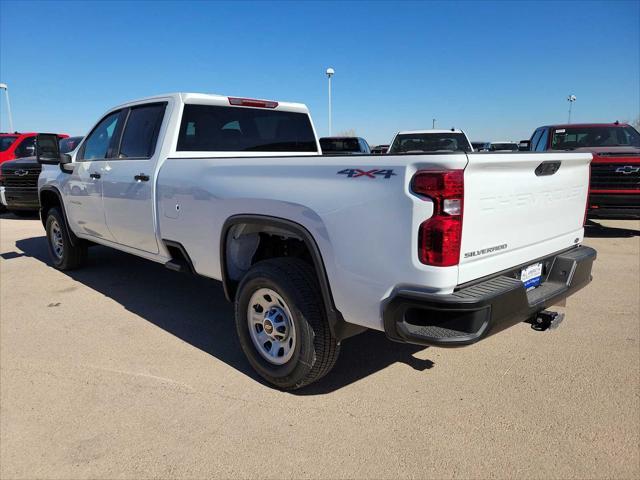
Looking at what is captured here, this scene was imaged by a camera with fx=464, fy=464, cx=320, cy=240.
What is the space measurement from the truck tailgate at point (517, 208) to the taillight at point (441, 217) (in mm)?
51

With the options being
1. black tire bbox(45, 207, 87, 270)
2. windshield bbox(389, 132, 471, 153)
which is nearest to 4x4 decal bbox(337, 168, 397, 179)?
black tire bbox(45, 207, 87, 270)

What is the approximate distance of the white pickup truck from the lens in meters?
2.27

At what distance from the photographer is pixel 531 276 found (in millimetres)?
2875

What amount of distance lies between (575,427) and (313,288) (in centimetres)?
172

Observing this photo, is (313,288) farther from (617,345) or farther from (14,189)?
(14,189)

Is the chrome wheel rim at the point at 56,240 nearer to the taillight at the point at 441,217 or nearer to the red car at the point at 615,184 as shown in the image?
the taillight at the point at 441,217

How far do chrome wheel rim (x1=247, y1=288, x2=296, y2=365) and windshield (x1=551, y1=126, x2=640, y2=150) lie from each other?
27.6 feet

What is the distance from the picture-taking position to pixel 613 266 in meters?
6.16

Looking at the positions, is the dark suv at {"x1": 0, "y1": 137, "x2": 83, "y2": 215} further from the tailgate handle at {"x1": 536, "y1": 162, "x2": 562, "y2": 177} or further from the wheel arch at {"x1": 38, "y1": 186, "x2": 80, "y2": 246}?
the tailgate handle at {"x1": 536, "y1": 162, "x2": 562, "y2": 177}

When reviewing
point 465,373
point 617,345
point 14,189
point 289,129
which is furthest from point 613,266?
point 14,189

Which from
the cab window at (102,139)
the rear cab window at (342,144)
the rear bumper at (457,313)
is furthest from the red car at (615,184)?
the cab window at (102,139)

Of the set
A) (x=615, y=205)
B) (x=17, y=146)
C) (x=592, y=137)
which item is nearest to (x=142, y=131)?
(x=615, y=205)

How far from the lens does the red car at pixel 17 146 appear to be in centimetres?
1232

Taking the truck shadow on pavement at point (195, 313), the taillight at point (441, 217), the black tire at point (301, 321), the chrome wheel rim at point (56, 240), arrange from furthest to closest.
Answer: the chrome wheel rim at point (56, 240) < the truck shadow on pavement at point (195, 313) < the black tire at point (301, 321) < the taillight at point (441, 217)
